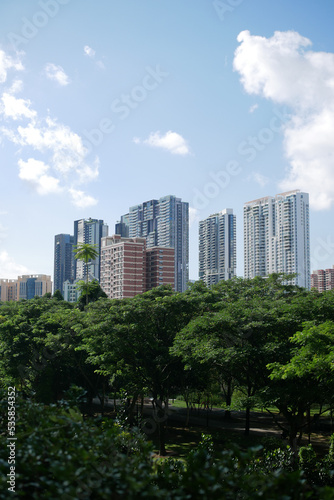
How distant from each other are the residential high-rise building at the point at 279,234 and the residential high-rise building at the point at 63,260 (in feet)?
258

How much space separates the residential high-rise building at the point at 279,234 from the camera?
8836 cm

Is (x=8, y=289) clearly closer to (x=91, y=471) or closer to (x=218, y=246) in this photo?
(x=218, y=246)

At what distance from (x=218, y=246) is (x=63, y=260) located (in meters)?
67.4

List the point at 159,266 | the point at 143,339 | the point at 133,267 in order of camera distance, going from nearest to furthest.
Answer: the point at 143,339 < the point at 133,267 < the point at 159,266

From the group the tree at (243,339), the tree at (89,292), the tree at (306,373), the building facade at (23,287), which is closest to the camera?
the tree at (306,373)

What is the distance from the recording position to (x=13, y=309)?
2942cm

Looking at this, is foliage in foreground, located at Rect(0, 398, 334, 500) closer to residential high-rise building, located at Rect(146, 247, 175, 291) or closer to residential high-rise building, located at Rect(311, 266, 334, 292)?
residential high-rise building, located at Rect(146, 247, 175, 291)

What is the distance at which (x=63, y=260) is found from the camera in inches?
6220

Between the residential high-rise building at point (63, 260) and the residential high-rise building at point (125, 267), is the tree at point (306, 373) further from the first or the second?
the residential high-rise building at point (63, 260)

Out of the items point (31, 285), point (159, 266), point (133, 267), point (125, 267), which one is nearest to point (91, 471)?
point (125, 267)

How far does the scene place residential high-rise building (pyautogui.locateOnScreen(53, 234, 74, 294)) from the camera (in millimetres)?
156750

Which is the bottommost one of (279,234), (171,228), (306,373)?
(306,373)

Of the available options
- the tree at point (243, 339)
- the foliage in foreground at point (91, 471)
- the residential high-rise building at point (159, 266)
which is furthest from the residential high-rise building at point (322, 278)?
the foliage in foreground at point (91, 471)

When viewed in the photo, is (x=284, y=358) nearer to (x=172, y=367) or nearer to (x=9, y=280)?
(x=172, y=367)
